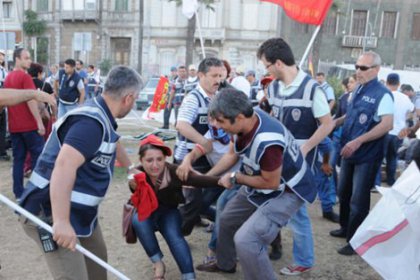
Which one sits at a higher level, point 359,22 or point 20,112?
point 359,22

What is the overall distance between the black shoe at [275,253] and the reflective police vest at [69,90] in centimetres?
581

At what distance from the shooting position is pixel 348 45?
34.2 m

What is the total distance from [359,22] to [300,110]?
33.8 metres

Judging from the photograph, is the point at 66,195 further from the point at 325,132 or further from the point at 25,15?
the point at 25,15

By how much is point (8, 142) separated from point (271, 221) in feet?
21.5

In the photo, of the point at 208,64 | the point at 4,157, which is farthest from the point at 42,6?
the point at 208,64

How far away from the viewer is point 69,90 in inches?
344

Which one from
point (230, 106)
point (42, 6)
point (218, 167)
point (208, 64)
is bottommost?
point (218, 167)

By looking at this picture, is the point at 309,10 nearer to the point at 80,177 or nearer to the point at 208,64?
the point at 208,64

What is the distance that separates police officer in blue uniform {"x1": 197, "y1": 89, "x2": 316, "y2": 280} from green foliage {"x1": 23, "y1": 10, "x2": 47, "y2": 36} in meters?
39.5

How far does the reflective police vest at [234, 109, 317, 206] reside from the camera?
9.34 ft

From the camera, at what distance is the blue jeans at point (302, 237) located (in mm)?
3828

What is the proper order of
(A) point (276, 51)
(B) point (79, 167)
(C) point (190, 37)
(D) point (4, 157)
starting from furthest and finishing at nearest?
(C) point (190, 37) < (D) point (4, 157) < (A) point (276, 51) < (B) point (79, 167)

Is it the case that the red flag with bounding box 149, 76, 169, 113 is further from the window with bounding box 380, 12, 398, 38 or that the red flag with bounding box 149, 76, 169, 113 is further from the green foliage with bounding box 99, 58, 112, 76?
the window with bounding box 380, 12, 398, 38
